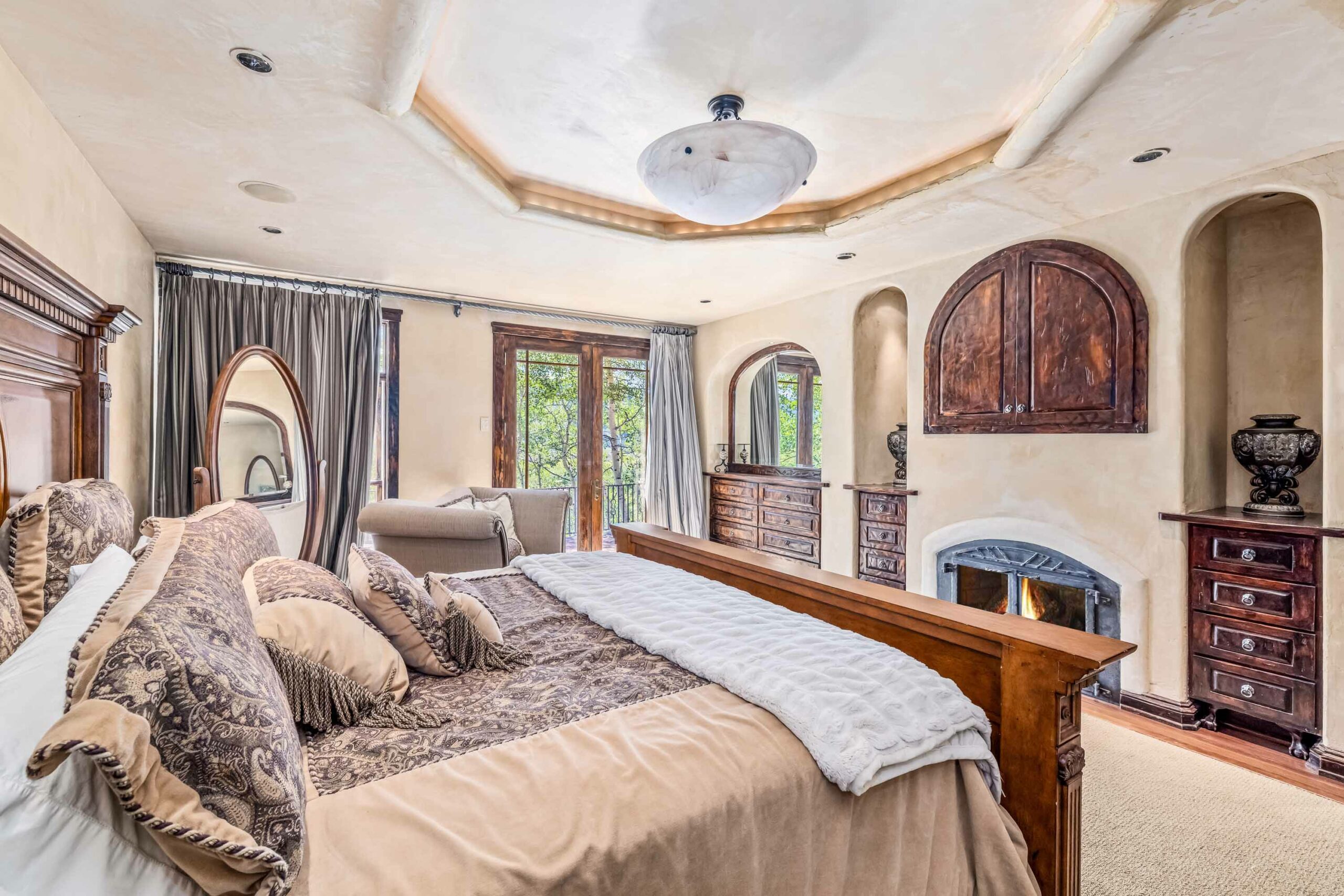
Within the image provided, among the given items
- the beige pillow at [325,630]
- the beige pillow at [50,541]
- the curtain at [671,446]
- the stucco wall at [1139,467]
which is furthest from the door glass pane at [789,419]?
the beige pillow at [50,541]

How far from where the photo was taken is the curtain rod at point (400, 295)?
3.95 metres

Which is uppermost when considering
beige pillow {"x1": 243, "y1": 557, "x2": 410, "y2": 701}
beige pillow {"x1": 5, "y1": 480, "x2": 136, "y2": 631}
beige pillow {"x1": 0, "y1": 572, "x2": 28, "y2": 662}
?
beige pillow {"x1": 5, "y1": 480, "x2": 136, "y2": 631}

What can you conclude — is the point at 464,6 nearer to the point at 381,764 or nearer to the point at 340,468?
the point at 381,764

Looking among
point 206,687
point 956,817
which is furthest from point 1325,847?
point 206,687

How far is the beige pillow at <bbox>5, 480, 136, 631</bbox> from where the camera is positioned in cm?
130

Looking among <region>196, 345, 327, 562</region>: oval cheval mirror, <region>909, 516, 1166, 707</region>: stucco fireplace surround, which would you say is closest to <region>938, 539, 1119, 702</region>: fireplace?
<region>909, 516, 1166, 707</region>: stucco fireplace surround

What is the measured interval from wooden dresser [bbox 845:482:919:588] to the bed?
2412 millimetres

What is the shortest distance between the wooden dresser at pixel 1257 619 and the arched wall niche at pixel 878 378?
1.90 metres

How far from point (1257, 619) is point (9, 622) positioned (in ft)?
13.0

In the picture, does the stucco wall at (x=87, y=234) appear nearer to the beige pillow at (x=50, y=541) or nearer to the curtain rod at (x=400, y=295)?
the curtain rod at (x=400, y=295)

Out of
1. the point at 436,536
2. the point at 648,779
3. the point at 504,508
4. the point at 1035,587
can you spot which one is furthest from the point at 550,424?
the point at 648,779

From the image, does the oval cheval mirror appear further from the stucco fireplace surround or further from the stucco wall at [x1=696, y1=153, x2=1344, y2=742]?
the stucco fireplace surround

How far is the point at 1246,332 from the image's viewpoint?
10.3 ft

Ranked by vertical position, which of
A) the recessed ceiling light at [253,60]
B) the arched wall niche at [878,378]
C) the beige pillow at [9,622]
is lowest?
the beige pillow at [9,622]
